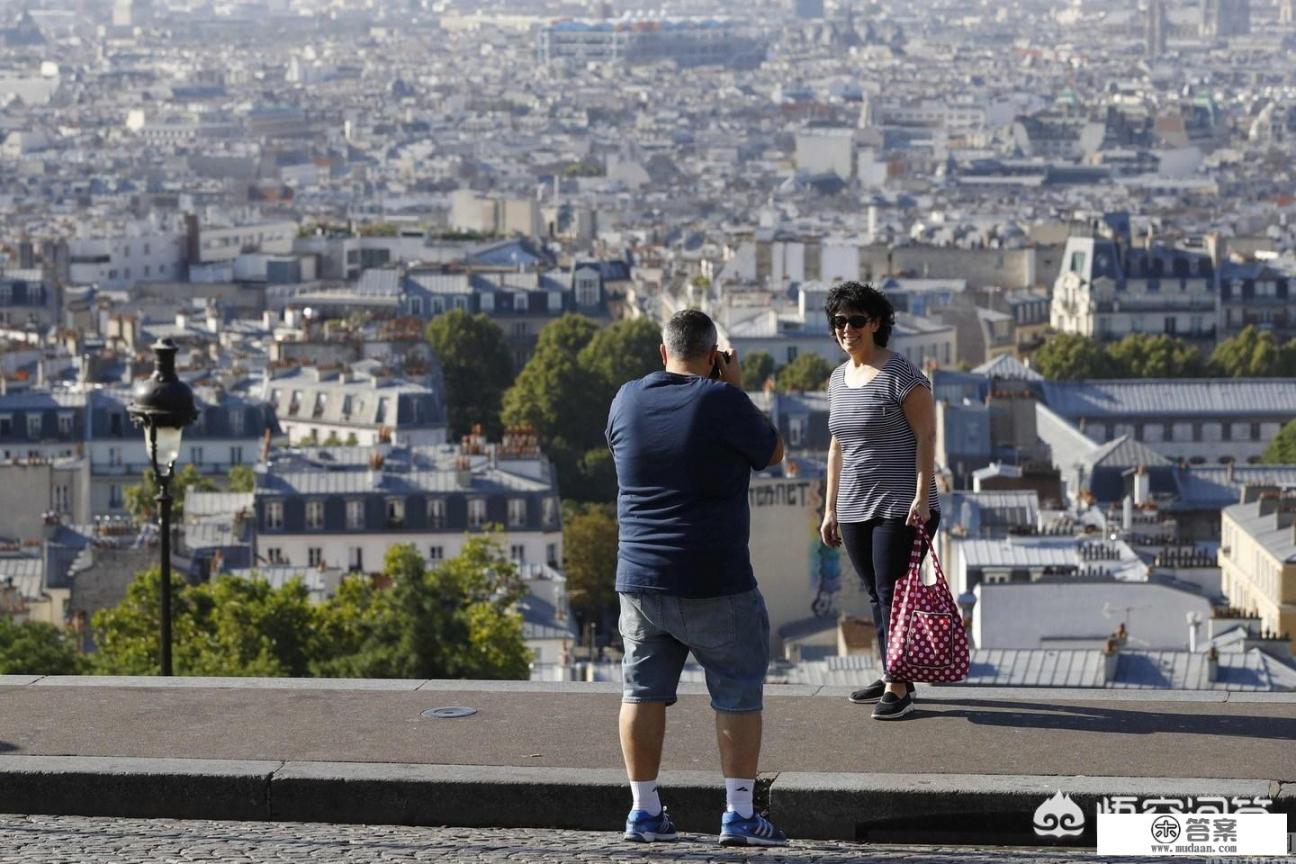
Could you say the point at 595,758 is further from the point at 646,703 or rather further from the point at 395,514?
the point at 395,514

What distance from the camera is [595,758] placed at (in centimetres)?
949

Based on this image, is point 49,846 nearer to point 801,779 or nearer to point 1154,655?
point 801,779

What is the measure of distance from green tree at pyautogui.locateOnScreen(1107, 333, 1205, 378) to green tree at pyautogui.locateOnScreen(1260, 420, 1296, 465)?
36.9ft

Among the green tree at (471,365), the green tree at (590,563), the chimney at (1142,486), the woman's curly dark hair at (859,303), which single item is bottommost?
the green tree at (471,365)

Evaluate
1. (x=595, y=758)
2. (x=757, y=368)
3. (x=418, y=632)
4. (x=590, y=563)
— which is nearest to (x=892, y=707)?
(x=595, y=758)

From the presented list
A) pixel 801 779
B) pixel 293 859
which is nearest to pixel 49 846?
pixel 293 859

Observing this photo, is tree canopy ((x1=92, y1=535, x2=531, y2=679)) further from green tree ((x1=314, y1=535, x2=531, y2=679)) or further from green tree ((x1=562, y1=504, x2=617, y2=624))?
green tree ((x1=562, y1=504, x2=617, y2=624))

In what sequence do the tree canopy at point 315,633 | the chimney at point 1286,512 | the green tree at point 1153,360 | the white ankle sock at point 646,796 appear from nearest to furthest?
the white ankle sock at point 646,796 < the tree canopy at point 315,633 < the chimney at point 1286,512 < the green tree at point 1153,360

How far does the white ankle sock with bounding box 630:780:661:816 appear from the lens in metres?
8.78

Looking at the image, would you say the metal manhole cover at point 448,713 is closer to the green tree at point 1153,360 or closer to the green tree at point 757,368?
the green tree at point 757,368

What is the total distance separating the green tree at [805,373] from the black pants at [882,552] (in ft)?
144

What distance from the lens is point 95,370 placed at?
51125mm

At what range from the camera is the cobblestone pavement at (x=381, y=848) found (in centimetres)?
870

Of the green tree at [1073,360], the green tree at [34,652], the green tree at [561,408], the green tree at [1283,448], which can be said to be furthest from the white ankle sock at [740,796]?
the green tree at [1073,360]
